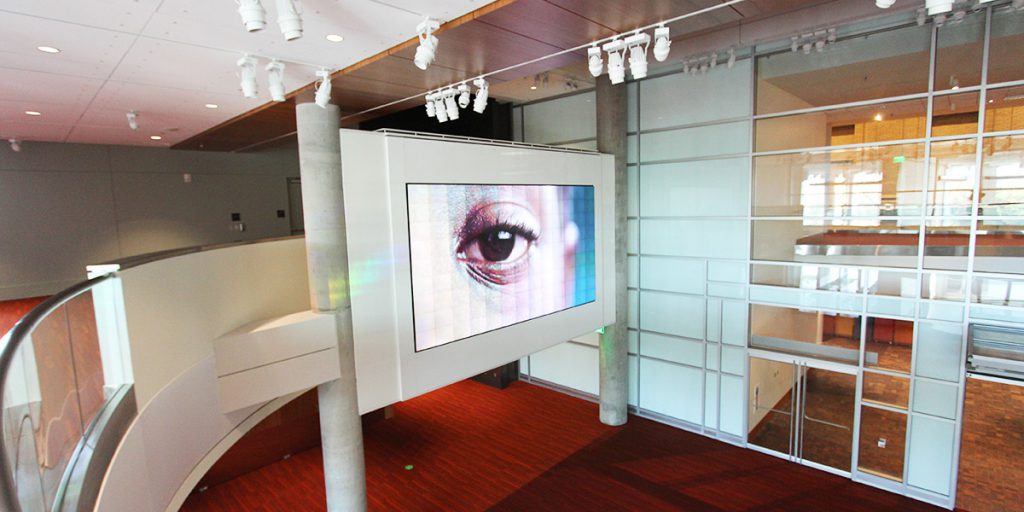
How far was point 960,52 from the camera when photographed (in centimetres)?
554

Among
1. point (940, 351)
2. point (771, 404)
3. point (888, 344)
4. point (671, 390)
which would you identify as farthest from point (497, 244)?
point (940, 351)

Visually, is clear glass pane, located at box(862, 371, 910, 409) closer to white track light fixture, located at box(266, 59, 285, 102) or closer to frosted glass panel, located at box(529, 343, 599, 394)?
frosted glass panel, located at box(529, 343, 599, 394)

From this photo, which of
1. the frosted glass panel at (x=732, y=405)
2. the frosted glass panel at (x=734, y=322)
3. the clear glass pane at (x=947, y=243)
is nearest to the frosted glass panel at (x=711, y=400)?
the frosted glass panel at (x=732, y=405)

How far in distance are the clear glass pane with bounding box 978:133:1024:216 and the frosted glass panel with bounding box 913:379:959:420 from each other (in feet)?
7.10

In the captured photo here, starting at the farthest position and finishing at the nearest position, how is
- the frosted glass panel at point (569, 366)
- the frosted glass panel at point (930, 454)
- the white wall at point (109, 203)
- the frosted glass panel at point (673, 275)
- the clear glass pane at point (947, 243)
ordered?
1. the white wall at point (109, 203)
2. the frosted glass panel at point (569, 366)
3. the frosted glass panel at point (673, 275)
4. the frosted glass panel at point (930, 454)
5. the clear glass pane at point (947, 243)

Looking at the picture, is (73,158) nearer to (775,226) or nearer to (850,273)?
(775,226)

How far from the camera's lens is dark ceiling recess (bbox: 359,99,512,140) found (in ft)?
30.1

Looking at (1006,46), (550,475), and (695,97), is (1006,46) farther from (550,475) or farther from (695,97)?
(550,475)

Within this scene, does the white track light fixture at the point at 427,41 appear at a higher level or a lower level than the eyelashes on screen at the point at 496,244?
higher

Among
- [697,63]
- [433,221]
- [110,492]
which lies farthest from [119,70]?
[697,63]

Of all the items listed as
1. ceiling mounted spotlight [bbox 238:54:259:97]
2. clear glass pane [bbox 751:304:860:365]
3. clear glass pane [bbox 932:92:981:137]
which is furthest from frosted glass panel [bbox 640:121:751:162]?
ceiling mounted spotlight [bbox 238:54:259:97]

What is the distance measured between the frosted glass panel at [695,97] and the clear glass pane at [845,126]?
1.66ft

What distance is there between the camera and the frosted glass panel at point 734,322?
24.2 feet

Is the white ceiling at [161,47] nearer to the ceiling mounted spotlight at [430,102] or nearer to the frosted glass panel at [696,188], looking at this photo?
the ceiling mounted spotlight at [430,102]
